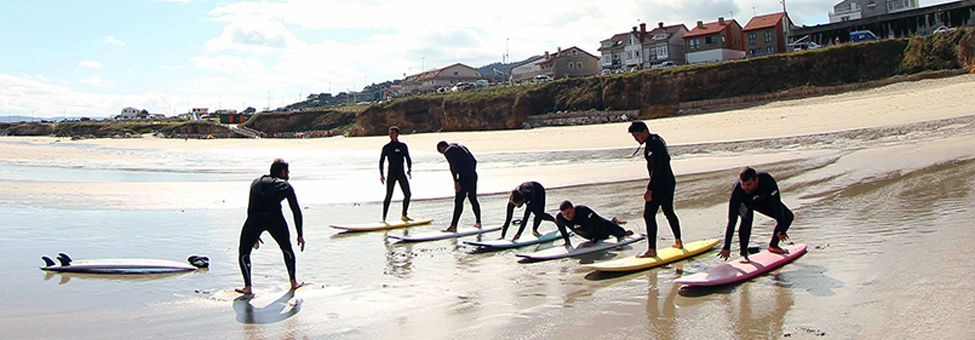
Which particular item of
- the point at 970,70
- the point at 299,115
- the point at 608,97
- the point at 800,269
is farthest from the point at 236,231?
the point at 299,115

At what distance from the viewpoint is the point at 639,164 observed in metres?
22.8

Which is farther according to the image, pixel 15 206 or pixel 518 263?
pixel 15 206

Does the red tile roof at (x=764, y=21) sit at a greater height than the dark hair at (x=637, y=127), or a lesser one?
greater

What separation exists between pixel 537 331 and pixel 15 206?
17116 mm

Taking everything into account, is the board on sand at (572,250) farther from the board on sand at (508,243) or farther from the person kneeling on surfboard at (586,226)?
the board on sand at (508,243)

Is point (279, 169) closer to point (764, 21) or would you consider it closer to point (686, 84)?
point (686, 84)

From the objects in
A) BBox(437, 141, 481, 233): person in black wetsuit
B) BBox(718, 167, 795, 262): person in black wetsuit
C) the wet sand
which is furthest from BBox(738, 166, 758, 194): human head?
BBox(437, 141, 481, 233): person in black wetsuit

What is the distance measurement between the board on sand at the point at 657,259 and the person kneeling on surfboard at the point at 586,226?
3.65 feet

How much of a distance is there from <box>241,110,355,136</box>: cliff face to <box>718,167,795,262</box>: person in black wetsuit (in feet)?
268

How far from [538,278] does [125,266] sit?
17.6 ft

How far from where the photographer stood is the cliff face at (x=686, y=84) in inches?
1725

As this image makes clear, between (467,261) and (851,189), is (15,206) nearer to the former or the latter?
(467,261)

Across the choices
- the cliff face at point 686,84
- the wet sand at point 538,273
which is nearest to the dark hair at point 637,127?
the wet sand at point 538,273

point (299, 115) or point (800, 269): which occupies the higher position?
point (299, 115)
